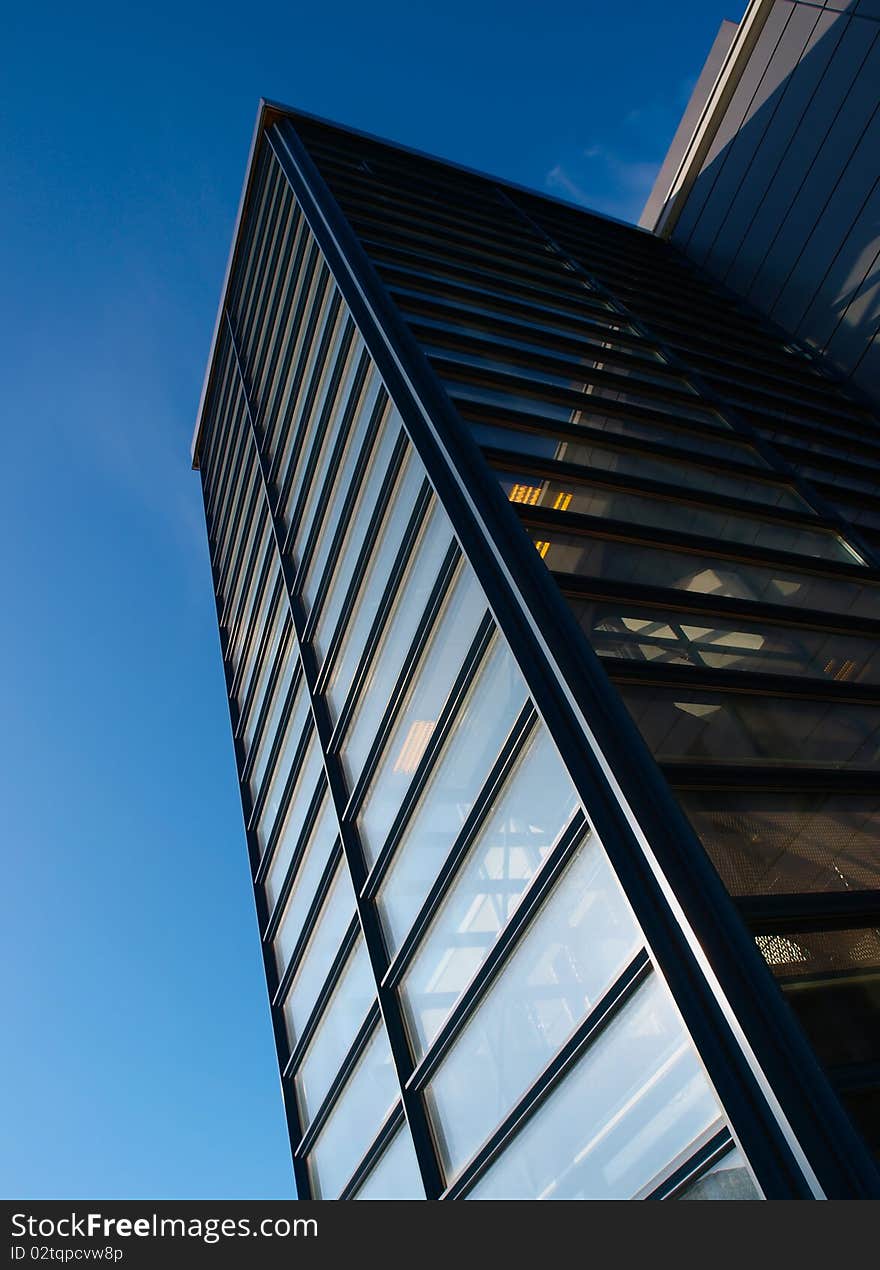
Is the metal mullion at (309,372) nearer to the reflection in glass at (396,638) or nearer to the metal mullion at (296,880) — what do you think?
the reflection in glass at (396,638)

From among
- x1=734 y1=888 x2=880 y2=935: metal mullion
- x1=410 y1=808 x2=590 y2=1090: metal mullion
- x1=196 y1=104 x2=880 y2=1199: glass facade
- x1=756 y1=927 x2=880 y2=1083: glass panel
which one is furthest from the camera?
x1=410 y1=808 x2=590 y2=1090: metal mullion

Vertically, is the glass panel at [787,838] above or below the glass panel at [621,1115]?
above

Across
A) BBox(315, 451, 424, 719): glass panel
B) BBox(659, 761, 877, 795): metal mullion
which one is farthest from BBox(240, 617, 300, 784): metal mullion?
BBox(659, 761, 877, 795): metal mullion

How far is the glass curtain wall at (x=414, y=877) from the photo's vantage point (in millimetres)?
5887

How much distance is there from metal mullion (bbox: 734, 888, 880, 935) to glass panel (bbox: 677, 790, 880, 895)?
6 centimetres

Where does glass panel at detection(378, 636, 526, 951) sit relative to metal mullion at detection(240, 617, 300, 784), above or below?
below

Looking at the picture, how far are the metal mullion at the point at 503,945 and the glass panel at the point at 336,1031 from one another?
182 cm

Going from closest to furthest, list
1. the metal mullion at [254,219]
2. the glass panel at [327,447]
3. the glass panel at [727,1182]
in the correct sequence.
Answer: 1. the glass panel at [727,1182]
2. the glass panel at [327,447]
3. the metal mullion at [254,219]

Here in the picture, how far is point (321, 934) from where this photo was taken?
481 inches

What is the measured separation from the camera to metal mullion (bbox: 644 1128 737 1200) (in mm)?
4832

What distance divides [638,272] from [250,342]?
9.93 meters

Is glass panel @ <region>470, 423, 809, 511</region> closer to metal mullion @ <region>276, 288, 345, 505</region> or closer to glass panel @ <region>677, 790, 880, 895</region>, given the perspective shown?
metal mullion @ <region>276, 288, 345, 505</region>

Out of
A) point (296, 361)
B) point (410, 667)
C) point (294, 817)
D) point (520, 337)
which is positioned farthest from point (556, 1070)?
point (296, 361)

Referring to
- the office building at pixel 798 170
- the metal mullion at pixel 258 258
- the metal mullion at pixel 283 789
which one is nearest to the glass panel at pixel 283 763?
the metal mullion at pixel 283 789
